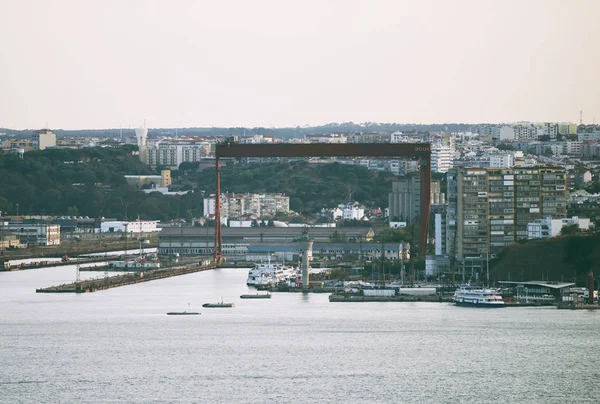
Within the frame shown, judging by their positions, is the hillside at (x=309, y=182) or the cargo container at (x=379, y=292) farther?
the hillside at (x=309, y=182)

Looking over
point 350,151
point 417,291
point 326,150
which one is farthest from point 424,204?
point 417,291

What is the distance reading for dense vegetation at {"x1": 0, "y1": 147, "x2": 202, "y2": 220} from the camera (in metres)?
69.4

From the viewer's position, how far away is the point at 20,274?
44.7 m

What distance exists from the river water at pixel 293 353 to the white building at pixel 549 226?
652cm

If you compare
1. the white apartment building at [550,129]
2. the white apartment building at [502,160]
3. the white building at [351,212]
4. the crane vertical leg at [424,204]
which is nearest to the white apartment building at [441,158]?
the white apartment building at [502,160]

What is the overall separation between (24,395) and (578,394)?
722cm

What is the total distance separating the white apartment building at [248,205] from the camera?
6650 cm

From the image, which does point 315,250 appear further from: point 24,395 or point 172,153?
point 172,153

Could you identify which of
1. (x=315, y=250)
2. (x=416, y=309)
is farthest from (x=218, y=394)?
(x=315, y=250)

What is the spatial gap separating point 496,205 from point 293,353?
51.3 ft

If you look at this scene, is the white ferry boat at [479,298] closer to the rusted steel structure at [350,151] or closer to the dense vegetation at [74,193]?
the rusted steel structure at [350,151]

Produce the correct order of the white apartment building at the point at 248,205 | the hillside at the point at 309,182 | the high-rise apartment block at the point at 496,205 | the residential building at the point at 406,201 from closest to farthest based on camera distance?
the high-rise apartment block at the point at 496,205, the residential building at the point at 406,201, the white apartment building at the point at 248,205, the hillside at the point at 309,182

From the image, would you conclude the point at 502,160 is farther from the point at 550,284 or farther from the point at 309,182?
the point at 550,284

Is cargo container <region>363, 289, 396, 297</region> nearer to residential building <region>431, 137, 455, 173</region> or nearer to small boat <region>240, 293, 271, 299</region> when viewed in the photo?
small boat <region>240, 293, 271, 299</region>
